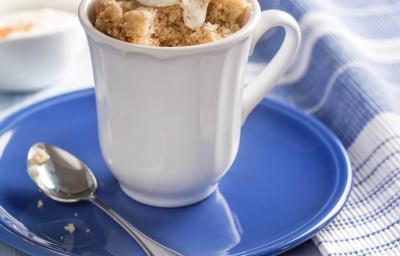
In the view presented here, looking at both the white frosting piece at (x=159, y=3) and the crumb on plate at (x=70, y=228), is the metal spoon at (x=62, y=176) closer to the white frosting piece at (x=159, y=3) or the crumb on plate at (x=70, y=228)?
the crumb on plate at (x=70, y=228)

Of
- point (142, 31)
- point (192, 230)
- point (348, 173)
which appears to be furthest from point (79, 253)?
point (348, 173)

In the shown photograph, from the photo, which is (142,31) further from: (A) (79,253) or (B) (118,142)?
(A) (79,253)

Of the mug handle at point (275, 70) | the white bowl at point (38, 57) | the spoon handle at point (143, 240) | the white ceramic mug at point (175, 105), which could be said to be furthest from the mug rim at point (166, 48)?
the white bowl at point (38, 57)

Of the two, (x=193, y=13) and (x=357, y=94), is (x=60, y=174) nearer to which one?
(x=193, y=13)

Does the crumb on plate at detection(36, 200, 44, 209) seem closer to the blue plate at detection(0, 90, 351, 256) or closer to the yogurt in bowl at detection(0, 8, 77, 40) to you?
the blue plate at detection(0, 90, 351, 256)

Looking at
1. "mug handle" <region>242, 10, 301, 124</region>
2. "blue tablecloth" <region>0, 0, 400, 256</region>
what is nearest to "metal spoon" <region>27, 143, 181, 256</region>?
"blue tablecloth" <region>0, 0, 400, 256</region>

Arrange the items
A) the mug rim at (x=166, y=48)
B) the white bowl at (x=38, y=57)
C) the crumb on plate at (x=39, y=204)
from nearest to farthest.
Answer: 1. the mug rim at (x=166, y=48)
2. the crumb on plate at (x=39, y=204)
3. the white bowl at (x=38, y=57)
